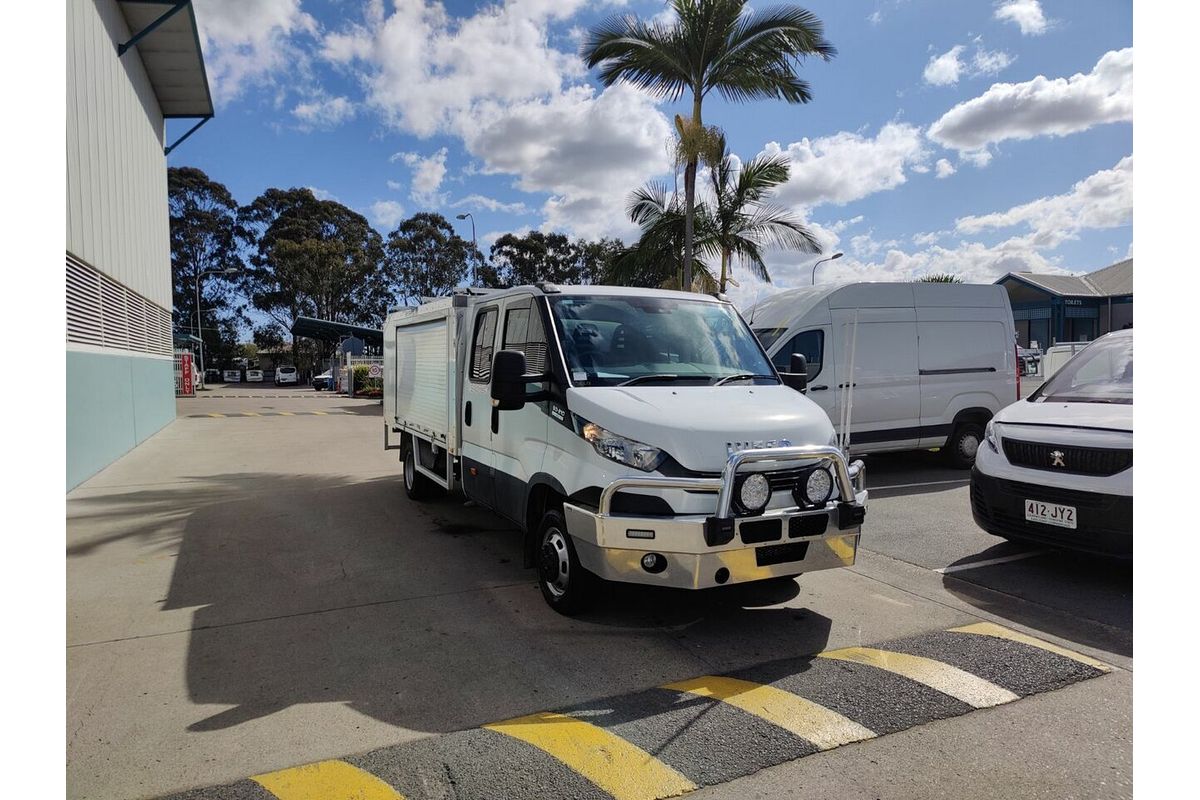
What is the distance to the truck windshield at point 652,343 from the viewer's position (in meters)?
5.03

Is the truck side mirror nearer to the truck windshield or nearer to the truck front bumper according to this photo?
the truck windshield

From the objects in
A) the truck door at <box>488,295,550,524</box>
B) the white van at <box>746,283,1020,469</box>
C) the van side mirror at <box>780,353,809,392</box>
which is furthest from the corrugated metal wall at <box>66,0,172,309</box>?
the white van at <box>746,283,1020,469</box>

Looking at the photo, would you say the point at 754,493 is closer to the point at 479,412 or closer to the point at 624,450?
the point at 624,450

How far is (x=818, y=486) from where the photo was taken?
4391mm

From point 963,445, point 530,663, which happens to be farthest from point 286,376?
point 530,663

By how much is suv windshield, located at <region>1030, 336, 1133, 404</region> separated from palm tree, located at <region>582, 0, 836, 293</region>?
771 centimetres

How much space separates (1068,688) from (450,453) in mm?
5035

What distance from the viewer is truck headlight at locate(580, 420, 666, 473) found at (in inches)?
166

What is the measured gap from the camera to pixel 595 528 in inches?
166

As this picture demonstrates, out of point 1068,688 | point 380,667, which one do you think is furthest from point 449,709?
point 1068,688

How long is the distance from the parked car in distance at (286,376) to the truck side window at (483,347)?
2155 inches

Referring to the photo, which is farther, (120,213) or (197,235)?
(197,235)

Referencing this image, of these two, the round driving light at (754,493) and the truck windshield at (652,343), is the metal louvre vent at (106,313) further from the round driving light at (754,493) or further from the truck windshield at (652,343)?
the round driving light at (754,493)

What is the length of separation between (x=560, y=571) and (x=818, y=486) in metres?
1.75
